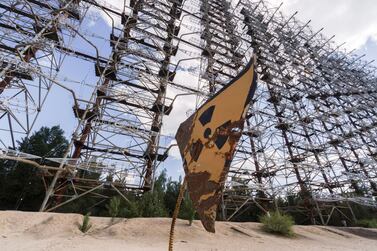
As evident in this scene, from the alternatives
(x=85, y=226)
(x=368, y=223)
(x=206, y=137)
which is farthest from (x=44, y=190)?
(x=368, y=223)

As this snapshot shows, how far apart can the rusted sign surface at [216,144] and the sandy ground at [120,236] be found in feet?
14.0

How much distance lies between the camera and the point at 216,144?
7.68 ft

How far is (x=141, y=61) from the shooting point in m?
16.4

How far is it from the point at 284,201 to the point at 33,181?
57.0 ft

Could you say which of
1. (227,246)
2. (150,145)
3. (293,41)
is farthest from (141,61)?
(293,41)

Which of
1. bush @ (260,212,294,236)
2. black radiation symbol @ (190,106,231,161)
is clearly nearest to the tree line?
bush @ (260,212,294,236)

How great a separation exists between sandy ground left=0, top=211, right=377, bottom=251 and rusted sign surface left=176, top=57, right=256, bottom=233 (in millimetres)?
4277

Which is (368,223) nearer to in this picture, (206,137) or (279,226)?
(279,226)

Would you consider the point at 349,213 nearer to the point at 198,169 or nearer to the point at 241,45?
the point at 241,45

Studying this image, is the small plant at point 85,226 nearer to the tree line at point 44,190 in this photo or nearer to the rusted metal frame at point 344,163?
the tree line at point 44,190

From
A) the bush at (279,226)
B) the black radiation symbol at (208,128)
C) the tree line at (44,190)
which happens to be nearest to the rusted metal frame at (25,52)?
the tree line at (44,190)

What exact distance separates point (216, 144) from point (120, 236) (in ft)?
Answer: 18.6

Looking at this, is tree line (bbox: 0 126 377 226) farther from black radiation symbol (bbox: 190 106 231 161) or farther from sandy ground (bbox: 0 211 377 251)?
black radiation symbol (bbox: 190 106 231 161)

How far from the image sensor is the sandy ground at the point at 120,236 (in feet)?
19.2
